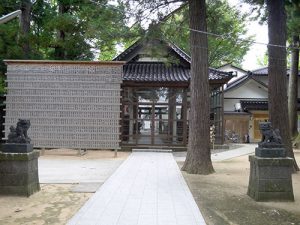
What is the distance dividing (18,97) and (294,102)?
16.7 meters

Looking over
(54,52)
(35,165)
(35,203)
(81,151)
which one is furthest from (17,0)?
(35,203)

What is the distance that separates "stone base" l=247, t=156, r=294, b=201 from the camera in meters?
Result: 7.45

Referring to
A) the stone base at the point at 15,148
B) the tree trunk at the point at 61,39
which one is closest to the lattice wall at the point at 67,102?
the tree trunk at the point at 61,39

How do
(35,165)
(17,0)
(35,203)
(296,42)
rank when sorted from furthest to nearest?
(296,42)
(17,0)
(35,165)
(35,203)

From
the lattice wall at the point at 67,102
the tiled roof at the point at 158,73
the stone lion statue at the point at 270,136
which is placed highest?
the tiled roof at the point at 158,73

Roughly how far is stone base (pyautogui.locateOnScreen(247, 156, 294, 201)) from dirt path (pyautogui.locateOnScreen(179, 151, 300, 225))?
204mm

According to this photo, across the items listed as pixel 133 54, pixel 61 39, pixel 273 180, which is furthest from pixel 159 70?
pixel 273 180

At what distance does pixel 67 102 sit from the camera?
52.2 feet

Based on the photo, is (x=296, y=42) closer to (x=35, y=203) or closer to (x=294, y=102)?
(x=294, y=102)

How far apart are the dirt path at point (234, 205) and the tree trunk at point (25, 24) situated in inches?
471

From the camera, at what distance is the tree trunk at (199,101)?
37.2 feet

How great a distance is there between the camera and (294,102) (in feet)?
77.0

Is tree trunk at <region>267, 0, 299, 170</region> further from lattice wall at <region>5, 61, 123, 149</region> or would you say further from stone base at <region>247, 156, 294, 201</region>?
lattice wall at <region>5, 61, 123, 149</region>

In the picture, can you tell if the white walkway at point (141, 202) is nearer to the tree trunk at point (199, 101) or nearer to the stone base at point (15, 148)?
the tree trunk at point (199, 101)
